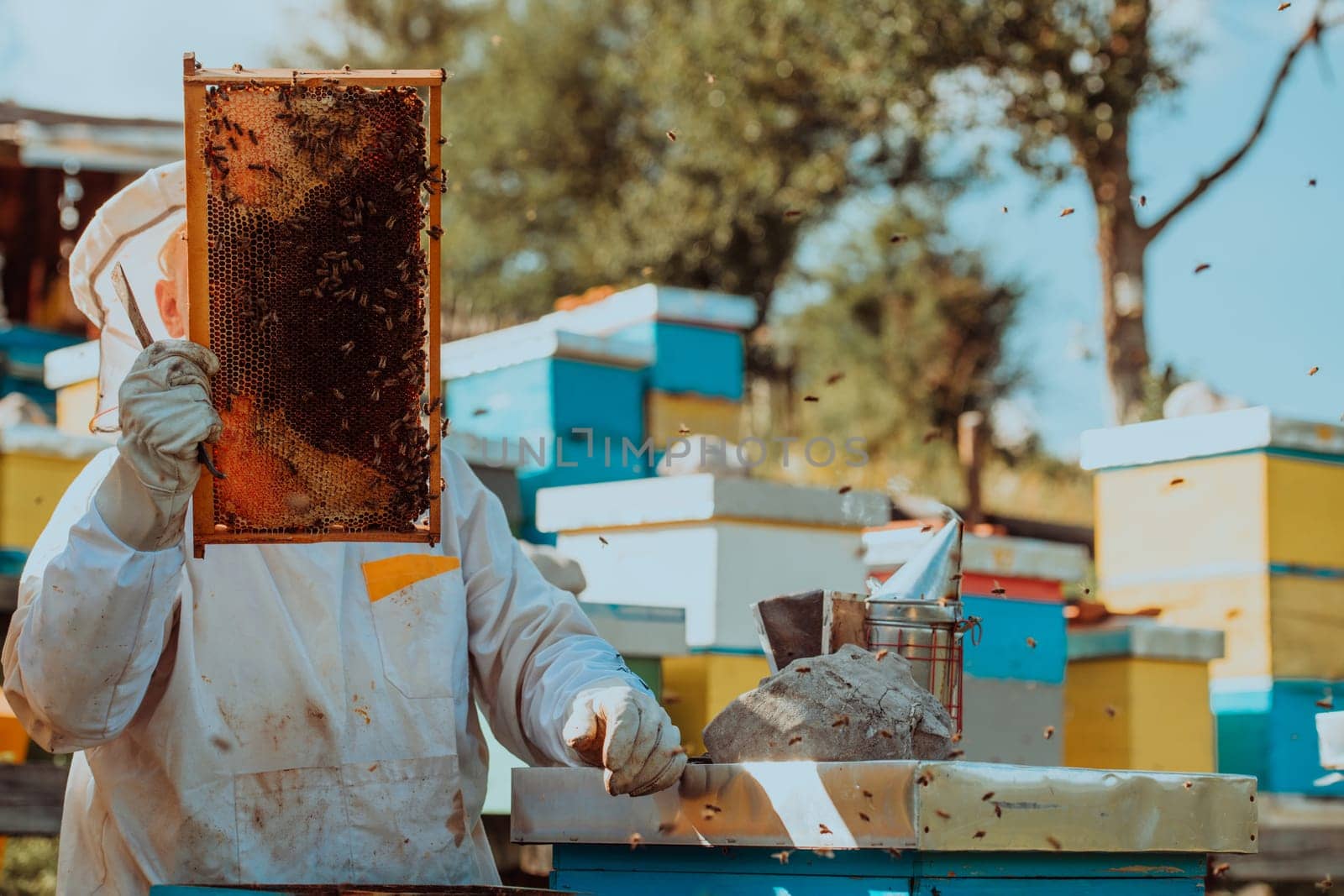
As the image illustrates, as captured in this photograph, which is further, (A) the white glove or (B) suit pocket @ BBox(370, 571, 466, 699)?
(B) suit pocket @ BBox(370, 571, 466, 699)

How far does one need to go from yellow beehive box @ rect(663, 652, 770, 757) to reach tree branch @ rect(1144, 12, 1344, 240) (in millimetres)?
10877

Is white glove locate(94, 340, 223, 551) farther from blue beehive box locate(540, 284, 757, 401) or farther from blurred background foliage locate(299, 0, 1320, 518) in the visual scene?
blurred background foliage locate(299, 0, 1320, 518)

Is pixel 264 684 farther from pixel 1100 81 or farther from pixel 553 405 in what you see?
pixel 1100 81

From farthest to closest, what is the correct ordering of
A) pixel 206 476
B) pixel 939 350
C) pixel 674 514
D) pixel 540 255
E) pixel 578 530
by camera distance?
pixel 540 255 < pixel 939 350 < pixel 578 530 < pixel 674 514 < pixel 206 476

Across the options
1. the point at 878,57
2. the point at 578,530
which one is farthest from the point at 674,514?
the point at 878,57

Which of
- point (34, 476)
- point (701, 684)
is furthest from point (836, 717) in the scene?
point (34, 476)

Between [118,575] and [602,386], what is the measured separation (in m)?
3.91

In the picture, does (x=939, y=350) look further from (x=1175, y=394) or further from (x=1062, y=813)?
(x=1062, y=813)

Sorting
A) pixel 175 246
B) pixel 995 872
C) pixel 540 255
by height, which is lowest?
pixel 995 872

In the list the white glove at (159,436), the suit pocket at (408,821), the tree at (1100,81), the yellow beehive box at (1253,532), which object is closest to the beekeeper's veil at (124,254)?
the white glove at (159,436)

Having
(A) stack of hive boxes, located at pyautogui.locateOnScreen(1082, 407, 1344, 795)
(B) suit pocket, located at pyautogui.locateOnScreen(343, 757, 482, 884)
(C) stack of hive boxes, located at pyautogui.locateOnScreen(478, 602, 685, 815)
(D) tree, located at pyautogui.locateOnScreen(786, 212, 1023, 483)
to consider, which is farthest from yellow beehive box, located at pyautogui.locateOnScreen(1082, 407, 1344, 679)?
(D) tree, located at pyautogui.locateOnScreen(786, 212, 1023, 483)

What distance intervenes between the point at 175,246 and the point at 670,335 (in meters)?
4.00

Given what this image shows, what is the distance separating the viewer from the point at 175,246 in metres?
2.64

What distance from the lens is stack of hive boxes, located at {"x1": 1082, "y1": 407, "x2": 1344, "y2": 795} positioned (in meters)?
5.47
